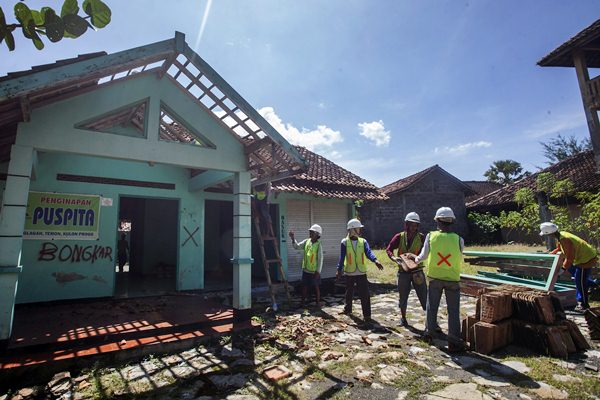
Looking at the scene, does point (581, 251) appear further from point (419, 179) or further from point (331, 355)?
point (419, 179)

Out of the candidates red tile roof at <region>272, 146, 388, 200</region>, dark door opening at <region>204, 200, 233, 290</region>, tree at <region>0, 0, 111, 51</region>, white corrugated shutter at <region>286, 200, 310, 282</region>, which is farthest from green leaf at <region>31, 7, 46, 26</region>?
dark door opening at <region>204, 200, 233, 290</region>

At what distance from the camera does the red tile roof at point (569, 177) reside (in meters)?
15.0

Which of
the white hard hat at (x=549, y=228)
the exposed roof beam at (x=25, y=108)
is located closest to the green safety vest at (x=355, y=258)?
the white hard hat at (x=549, y=228)

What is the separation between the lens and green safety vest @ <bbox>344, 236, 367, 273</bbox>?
632 centimetres

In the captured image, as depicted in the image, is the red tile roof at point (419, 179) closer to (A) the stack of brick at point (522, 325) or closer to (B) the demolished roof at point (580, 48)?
(B) the demolished roof at point (580, 48)

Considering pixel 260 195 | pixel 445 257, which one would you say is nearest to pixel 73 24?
pixel 445 257

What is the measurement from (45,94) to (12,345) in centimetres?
325

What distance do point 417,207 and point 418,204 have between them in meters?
0.23

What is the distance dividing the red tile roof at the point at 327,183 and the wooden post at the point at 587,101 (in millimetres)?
6831

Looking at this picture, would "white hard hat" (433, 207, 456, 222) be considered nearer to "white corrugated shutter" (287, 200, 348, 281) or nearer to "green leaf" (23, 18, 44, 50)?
"green leaf" (23, 18, 44, 50)

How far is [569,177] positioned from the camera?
16.0 m

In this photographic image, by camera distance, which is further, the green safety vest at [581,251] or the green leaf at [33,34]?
the green safety vest at [581,251]

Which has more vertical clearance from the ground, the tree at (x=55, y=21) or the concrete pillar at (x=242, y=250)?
the tree at (x=55, y=21)

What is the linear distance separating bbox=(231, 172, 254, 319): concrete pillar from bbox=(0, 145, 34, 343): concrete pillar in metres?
2.91
